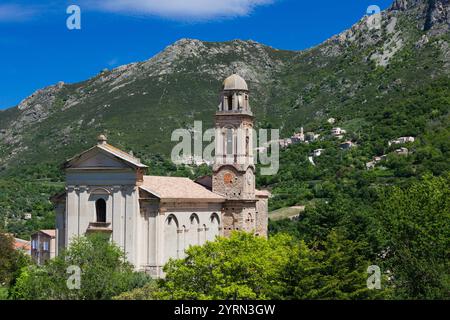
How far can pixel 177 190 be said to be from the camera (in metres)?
49.6

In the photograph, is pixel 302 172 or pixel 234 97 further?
pixel 302 172

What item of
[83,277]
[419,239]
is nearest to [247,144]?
[419,239]

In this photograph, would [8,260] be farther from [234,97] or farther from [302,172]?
[302,172]

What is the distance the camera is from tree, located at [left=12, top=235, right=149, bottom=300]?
36344 millimetres

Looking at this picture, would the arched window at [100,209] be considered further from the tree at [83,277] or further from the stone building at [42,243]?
the stone building at [42,243]

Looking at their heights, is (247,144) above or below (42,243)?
above

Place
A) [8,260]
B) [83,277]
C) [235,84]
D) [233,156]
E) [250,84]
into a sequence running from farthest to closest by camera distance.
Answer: [250,84] < [233,156] < [235,84] < [8,260] < [83,277]

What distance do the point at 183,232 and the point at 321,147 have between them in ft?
229

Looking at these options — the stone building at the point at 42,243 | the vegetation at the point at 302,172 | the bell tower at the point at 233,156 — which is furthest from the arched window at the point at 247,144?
the stone building at the point at 42,243

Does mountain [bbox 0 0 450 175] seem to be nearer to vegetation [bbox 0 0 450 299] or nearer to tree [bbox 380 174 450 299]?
vegetation [bbox 0 0 450 299]

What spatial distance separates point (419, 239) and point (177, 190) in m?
16.2

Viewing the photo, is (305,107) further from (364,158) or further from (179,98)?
(364,158)

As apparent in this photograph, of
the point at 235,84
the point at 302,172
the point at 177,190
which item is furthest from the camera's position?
the point at 302,172

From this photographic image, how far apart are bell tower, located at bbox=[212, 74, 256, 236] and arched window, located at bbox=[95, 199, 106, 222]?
31.3 feet
